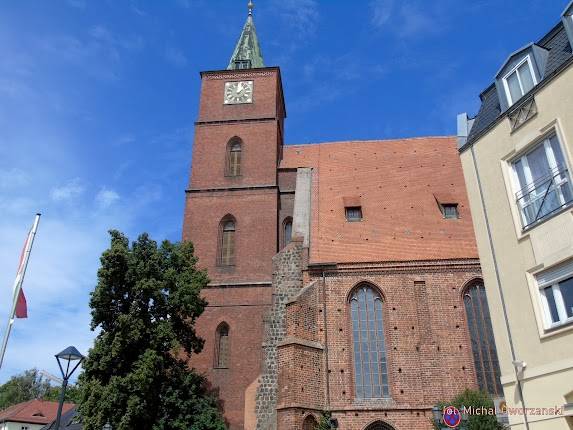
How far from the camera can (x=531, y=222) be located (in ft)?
27.8

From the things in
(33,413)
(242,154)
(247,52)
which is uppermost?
(247,52)

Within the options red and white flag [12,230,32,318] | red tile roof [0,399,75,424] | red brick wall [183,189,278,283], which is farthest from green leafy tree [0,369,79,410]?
red and white flag [12,230,32,318]

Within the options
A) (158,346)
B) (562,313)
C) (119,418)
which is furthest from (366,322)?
(562,313)

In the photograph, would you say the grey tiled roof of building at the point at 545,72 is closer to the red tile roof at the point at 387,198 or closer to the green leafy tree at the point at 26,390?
the red tile roof at the point at 387,198

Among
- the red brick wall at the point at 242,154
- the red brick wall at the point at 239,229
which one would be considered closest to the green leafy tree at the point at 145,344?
the red brick wall at the point at 239,229

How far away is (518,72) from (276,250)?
12.9m

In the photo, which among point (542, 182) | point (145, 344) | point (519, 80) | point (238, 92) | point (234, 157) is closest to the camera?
point (542, 182)

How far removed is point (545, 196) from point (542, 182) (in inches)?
11.2

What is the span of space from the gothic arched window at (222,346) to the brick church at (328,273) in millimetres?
45

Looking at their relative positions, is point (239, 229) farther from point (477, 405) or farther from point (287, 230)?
point (477, 405)

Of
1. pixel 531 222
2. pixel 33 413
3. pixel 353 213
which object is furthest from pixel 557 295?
pixel 33 413

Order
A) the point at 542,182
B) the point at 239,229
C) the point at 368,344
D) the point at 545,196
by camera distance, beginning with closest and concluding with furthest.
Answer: the point at 545,196
the point at 542,182
the point at 368,344
the point at 239,229

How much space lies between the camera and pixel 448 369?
1595 centimetres

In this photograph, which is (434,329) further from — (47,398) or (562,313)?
(47,398)
